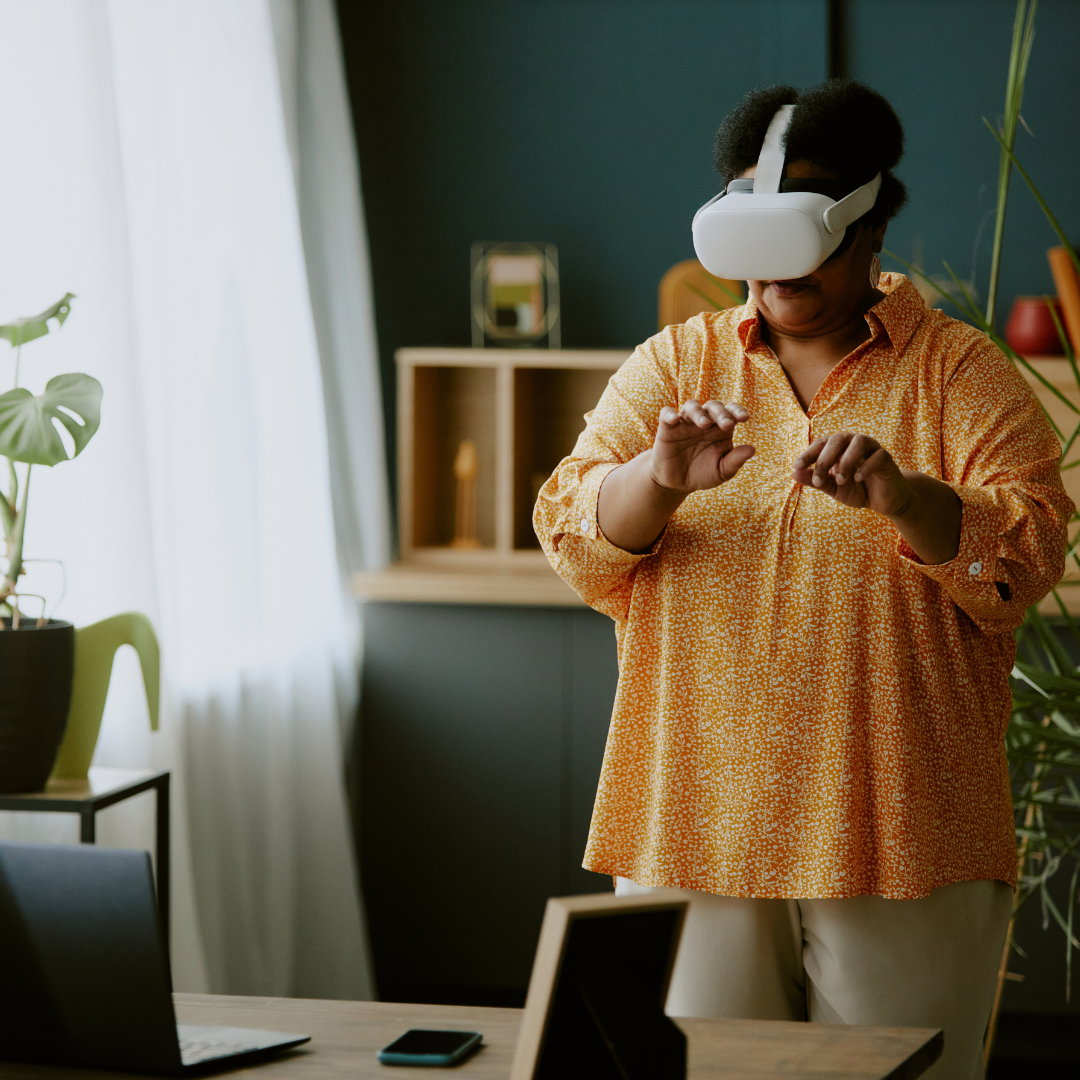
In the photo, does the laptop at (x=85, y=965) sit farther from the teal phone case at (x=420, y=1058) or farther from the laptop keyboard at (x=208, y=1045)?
the teal phone case at (x=420, y=1058)

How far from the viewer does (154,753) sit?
2.12 meters

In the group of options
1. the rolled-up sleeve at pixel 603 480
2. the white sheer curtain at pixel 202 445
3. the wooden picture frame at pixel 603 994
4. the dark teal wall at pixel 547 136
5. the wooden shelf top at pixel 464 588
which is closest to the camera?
the wooden picture frame at pixel 603 994

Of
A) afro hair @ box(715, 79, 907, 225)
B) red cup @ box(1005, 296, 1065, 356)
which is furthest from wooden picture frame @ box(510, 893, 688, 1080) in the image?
red cup @ box(1005, 296, 1065, 356)

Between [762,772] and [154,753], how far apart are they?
122 centimetres

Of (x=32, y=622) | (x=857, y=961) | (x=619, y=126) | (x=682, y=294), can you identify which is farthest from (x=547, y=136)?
(x=857, y=961)

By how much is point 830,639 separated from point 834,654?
15 millimetres

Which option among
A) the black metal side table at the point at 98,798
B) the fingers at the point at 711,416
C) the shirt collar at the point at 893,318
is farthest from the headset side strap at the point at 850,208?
the black metal side table at the point at 98,798

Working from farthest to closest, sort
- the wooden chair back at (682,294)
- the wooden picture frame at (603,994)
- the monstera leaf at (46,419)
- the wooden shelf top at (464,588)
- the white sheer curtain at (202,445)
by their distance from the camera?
the wooden chair back at (682,294) → the wooden shelf top at (464,588) → the white sheer curtain at (202,445) → the monstera leaf at (46,419) → the wooden picture frame at (603,994)

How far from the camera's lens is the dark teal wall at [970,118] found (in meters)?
3.08

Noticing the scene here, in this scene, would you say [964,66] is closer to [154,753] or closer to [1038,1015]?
[1038,1015]

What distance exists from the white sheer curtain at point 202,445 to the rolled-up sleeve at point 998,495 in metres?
1.28

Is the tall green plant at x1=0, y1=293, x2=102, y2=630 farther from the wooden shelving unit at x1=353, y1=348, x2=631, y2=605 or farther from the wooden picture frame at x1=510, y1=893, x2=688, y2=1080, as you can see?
the wooden shelving unit at x1=353, y1=348, x2=631, y2=605

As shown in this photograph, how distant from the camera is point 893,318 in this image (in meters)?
1.29

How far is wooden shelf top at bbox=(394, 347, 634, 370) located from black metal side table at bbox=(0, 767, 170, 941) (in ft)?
4.77
